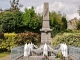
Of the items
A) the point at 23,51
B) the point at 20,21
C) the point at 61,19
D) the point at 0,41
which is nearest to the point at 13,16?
the point at 20,21

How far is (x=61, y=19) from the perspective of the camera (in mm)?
52812

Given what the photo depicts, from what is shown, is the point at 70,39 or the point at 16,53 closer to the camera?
the point at 16,53

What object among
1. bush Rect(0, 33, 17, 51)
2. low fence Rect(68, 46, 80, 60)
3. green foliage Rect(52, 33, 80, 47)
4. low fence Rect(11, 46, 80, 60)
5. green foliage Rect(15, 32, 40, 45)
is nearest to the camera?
low fence Rect(68, 46, 80, 60)

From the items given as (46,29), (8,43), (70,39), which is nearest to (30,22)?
(8,43)

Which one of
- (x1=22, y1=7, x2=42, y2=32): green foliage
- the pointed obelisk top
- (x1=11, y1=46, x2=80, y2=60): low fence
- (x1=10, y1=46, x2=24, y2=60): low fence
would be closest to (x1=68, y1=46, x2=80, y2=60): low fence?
(x1=11, y1=46, x2=80, y2=60): low fence

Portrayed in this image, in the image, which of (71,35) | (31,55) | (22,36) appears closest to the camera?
(31,55)

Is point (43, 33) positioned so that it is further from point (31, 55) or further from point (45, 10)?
point (31, 55)

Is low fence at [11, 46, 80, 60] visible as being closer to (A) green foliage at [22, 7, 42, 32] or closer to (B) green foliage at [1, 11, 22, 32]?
(B) green foliage at [1, 11, 22, 32]

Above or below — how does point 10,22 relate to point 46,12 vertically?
below

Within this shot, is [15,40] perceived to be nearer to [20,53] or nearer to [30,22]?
[20,53]

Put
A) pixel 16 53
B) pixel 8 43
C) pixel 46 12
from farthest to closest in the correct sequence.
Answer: pixel 8 43
pixel 46 12
pixel 16 53

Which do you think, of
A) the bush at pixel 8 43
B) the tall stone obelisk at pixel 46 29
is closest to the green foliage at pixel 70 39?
the tall stone obelisk at pixel 46 29

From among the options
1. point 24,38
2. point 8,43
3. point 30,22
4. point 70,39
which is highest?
point 30,22

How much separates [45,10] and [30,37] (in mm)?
6099
